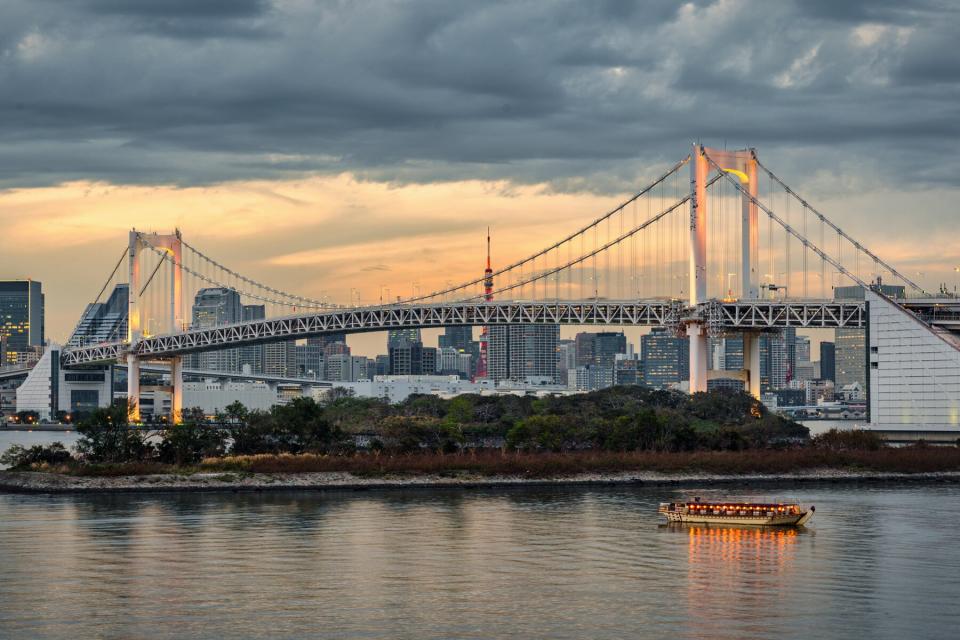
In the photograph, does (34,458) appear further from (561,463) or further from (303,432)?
(561,463)

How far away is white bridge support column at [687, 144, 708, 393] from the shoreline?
23348mm

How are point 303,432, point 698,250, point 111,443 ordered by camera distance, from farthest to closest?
point 698,250 < point 303,432 < point 111,443

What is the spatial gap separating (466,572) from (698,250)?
182ft

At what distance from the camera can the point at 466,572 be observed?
40.3 meters

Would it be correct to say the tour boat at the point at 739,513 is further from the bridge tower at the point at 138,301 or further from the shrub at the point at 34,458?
the bridge tower at the point at 138,301

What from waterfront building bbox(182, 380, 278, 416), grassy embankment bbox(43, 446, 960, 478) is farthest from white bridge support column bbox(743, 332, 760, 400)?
Answer: waterfront building bbox(182, 380, 278, 416)

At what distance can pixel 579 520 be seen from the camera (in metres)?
52.5

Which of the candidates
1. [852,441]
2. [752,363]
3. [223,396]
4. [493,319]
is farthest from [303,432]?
[223,396]

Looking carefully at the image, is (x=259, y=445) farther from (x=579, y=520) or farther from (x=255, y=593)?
(x=255, y=593)

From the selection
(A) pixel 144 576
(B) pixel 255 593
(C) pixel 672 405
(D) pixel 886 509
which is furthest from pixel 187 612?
(C) pixel 672 405

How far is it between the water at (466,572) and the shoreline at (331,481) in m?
6.10

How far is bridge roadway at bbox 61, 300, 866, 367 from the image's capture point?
91688mm

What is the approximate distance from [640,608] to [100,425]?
47062 millimetres

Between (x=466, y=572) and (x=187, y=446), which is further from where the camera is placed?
(x=187, y=446)
